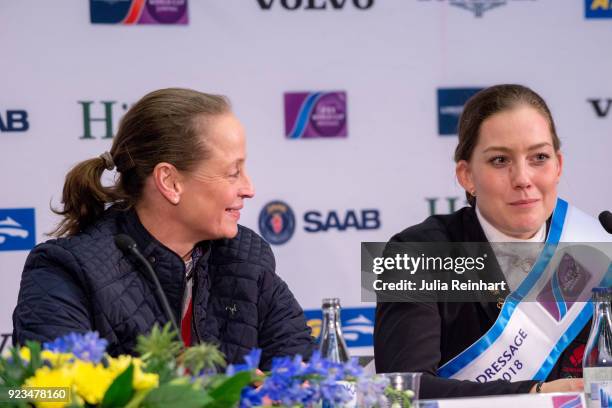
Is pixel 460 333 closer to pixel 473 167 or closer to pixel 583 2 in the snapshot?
pixel 473 167

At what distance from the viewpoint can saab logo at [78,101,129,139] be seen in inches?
104

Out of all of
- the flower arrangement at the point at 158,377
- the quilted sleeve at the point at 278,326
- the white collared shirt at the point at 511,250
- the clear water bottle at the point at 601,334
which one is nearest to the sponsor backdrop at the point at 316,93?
the quilted sleeve at the point at 278,326

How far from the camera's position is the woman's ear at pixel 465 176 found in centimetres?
199

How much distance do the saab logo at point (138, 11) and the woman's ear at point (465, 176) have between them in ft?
3.54

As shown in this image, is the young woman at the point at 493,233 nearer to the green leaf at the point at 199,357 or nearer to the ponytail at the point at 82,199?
the ponytail at the point at 82,199

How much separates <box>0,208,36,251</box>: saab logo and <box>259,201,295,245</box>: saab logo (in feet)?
2.14

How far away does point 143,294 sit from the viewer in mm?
1811

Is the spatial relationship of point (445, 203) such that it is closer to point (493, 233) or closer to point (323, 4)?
point (323, 4)

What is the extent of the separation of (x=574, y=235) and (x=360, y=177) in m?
0.92

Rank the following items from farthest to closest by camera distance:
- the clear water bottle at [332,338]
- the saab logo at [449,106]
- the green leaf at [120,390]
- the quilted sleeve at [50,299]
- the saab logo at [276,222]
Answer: the saab logo at [449,106] < the saab logo at [276,222] < the quilted sleeve at [50,299] < the clear water bottle at [332,338] < the green leaf at [120,390]

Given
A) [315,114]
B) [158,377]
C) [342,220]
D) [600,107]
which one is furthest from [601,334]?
[600,107]

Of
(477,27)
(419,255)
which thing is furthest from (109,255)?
(477,27)

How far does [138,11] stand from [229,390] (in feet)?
6.49

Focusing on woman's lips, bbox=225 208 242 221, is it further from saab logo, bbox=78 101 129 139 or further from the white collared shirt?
saab logo, bbox=78 101 129 139
